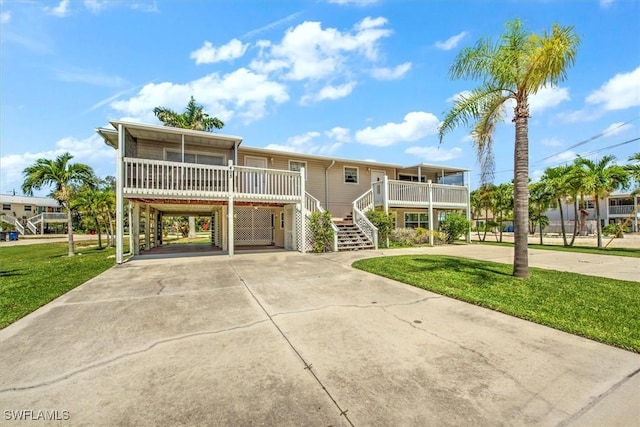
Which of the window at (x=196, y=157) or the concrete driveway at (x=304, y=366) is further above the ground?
the window at (x=196, y=157)

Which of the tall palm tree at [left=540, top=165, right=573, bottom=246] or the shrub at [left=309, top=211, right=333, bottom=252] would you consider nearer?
the shrub at [left=309, top=211, right=333, bottom=252]

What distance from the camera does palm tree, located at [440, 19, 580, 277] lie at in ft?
21.2

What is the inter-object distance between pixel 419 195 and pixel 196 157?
A: 39.4 feet

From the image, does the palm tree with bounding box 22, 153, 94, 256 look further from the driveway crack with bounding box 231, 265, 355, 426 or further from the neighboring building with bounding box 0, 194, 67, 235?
the neighboring building with bounding box 0, 194, 67, 235

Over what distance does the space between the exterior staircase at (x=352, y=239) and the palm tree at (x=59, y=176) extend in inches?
517

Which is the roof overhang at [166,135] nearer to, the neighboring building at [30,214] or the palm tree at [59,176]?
the palm tree at [59,176]

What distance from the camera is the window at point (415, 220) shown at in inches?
772

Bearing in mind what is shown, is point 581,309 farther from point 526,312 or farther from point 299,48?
point 299,48

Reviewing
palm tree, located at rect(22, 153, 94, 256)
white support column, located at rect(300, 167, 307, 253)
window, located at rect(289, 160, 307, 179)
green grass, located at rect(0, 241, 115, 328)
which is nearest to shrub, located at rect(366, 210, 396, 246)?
white support column, located at rect(300, 167, 307, 253)

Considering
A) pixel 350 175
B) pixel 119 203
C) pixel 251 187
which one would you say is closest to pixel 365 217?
pixel 350 175

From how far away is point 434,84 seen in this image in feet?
36.2

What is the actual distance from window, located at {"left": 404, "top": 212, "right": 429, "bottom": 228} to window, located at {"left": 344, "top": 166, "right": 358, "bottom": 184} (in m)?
4.46

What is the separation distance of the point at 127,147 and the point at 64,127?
7.93ft

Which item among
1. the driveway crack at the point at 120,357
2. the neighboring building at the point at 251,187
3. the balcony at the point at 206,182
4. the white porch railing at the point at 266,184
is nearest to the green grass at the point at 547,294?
the driveway crack at the point at 120,357
